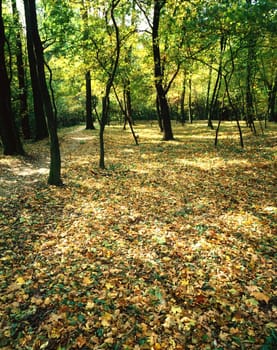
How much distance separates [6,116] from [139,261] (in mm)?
11118

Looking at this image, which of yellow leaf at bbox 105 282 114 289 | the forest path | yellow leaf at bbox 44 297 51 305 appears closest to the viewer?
yellow leaf at bbox 44 297 51 305

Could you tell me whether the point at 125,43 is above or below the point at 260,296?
above

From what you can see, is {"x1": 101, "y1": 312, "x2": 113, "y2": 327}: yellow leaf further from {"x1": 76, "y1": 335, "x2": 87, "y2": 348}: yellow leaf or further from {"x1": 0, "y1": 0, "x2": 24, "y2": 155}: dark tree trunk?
{"x1": 0, "y1": 0, "x2": 24, "y2": 155}: dark tree trunk

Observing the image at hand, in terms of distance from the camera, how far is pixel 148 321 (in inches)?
151

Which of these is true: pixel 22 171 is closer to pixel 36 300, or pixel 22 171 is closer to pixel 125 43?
pixel 36 300

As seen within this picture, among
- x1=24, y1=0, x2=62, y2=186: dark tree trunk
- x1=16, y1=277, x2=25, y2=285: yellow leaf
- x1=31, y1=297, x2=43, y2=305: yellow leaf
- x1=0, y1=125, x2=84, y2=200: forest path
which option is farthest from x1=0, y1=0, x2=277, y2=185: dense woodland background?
x1=31, y1=297, x2=43, y2=305: yellow leaf

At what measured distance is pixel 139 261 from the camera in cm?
523

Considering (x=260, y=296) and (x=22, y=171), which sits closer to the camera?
(x=260, y=296)

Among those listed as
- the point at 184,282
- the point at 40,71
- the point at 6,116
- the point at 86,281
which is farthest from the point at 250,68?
the point at 86,281

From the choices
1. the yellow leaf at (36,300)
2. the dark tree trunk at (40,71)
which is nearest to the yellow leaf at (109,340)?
the yellow leaf at (36,300)

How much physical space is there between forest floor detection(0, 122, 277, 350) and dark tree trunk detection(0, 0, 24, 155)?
3.17 metres

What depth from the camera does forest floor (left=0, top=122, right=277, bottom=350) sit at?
3.66 m

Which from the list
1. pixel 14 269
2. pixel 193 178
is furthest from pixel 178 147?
pixel 14 269

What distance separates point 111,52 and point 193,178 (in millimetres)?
7441
